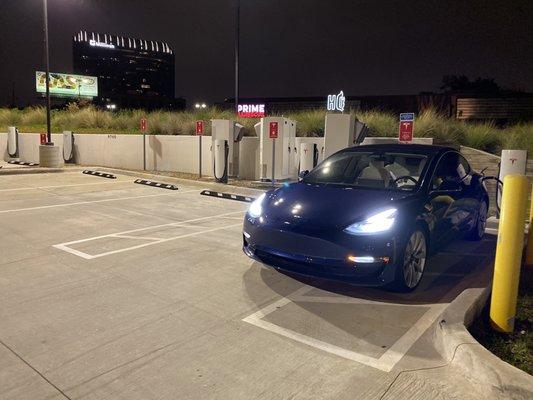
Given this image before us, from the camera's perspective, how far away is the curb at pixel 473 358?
8.80 feet

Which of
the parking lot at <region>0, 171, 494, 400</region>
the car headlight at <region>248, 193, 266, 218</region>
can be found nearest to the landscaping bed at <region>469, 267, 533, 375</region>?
the parking lot at <region>0, 171, 494, 400</region>

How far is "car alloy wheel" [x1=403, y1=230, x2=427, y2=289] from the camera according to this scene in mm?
4422

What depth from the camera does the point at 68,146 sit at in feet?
71.7

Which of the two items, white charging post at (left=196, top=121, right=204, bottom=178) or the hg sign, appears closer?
white charging post at (left=196, top=121, right=204, bottom=178)

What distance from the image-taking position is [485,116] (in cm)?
2933

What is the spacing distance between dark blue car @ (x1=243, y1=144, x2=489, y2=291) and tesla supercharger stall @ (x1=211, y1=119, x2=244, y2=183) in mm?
7948

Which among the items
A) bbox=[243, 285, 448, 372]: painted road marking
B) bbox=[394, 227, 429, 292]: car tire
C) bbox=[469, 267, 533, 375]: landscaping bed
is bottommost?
bbox=[243, 285, 448, 372]: painted road marking

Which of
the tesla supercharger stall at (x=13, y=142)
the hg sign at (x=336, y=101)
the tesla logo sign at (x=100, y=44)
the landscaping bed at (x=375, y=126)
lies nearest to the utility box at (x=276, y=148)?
the landscaping bed at (x=375, y=126)

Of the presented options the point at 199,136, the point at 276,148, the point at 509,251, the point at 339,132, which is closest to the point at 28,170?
the point at 199,136

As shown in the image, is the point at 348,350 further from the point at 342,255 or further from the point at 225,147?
the point at 225,147

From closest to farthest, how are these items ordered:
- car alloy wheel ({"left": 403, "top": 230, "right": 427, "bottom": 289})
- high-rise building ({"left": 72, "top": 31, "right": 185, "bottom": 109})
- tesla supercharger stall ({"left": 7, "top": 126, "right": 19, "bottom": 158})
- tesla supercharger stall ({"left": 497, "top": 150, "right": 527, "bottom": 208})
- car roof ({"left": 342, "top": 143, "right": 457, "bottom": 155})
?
Result: car alloy wheel ({"left": 403, "top": 230, "right": 427, "bottom": 289}) < car roof ({"left": 342, "top": 143, "right": 457, "bottom": 155}) < tesla supercharger stall ({"left": 497, "top": 150, "right": 527, "bottom": 208}) < tesla supercharger stall ({"left": 7, "top": 126, "right": 19, "bottom": 158}) < high-rise building ({"left": 72, "top": 31, "right": 185, "bottom": 109})

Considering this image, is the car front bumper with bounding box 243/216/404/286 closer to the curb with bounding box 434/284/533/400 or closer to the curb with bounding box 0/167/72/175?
the curb with bounding box 434/284/533/400

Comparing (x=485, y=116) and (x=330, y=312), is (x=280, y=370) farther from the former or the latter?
(x=485, y=116)

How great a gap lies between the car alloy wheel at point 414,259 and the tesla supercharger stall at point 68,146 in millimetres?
20490
